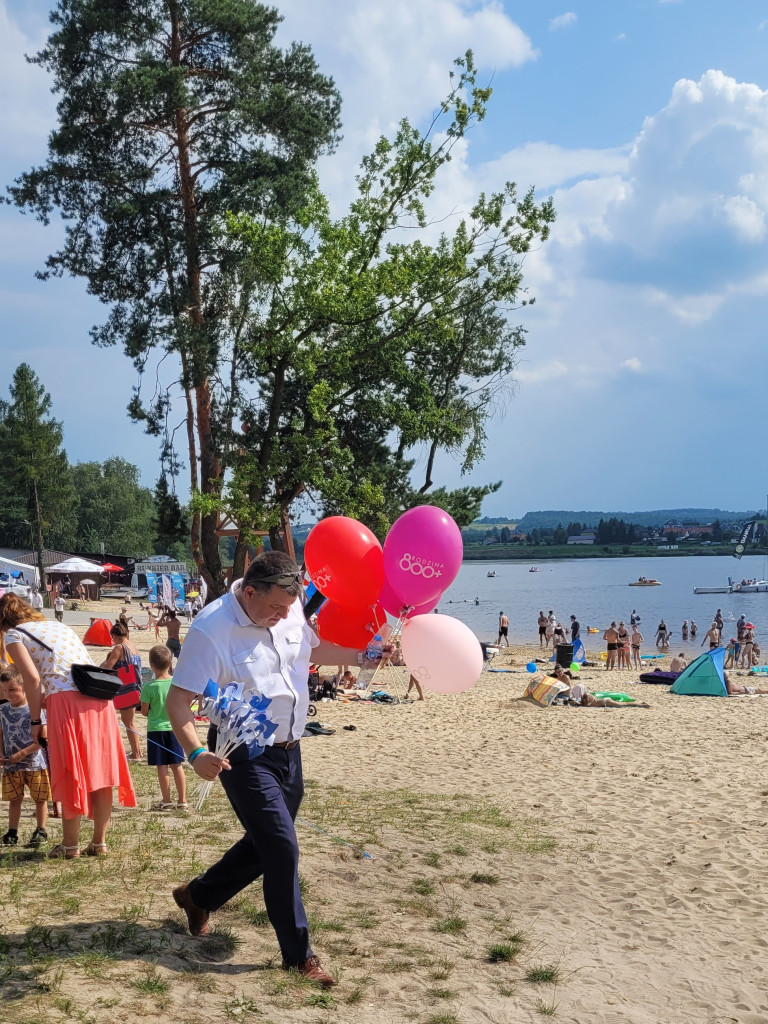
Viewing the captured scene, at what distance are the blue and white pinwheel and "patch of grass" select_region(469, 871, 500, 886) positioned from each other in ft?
7.76

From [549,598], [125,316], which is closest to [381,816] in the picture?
[125,316]

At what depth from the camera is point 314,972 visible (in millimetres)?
3730

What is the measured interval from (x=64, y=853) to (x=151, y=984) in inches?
77.9

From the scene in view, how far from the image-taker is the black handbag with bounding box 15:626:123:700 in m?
5.12

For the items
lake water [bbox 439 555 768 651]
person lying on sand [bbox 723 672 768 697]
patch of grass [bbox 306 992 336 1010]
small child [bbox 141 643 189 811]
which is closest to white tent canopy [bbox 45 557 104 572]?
lake water [bbox 439 555 768 651]

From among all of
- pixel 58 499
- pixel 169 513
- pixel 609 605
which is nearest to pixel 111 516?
pixel 58 499

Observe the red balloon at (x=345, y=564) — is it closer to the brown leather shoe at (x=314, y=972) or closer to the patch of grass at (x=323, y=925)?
the patch of grass at (x=323, y=925)

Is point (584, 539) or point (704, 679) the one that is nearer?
point (704, 679)

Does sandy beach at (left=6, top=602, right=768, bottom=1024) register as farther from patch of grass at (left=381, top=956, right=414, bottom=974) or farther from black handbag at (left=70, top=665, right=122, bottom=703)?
black handbag at (left=70, top=665, right=122, bottom=703)

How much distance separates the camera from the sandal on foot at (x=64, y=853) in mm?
5270

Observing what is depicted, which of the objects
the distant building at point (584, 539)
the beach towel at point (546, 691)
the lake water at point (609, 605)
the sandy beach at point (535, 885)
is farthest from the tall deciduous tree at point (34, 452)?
the distant building at point (584, 539)

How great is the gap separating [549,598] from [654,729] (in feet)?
233

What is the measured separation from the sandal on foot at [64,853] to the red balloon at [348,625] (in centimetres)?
186

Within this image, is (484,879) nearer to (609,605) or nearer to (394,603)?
(394,603)
